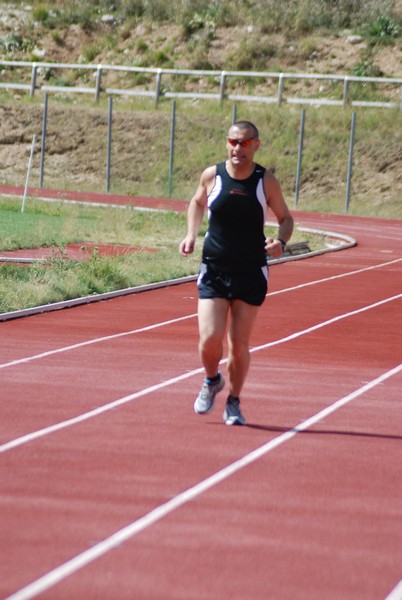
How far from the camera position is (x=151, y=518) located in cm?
689

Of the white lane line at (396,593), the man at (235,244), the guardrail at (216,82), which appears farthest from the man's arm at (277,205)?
the guardrail at (216,82)

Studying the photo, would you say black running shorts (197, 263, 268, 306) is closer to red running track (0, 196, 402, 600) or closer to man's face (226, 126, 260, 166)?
man's face (226, 126, 260, 166)

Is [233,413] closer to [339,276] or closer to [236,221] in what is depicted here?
[236,221]

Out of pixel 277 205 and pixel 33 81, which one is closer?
pixel 277 205

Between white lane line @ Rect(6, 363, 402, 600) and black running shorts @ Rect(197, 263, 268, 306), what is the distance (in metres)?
0.98

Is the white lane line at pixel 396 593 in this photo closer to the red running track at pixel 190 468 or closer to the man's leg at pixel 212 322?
the red running track at pixel 190 468

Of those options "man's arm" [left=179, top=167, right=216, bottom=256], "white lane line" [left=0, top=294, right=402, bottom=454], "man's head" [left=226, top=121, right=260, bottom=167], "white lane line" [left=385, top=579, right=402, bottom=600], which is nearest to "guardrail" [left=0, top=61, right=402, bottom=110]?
"white lane line" [left=0, top=294, right=402, bottom=454]

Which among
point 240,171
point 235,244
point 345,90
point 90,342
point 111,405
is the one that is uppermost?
point 345,90

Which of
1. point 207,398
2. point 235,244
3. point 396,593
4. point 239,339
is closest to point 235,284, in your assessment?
point 235,244

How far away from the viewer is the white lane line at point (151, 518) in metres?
5.72

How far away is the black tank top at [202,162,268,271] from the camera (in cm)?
920

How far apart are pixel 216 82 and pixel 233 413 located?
159 feet

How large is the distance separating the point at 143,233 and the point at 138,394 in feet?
64.2

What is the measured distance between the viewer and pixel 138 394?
35.5 feet
